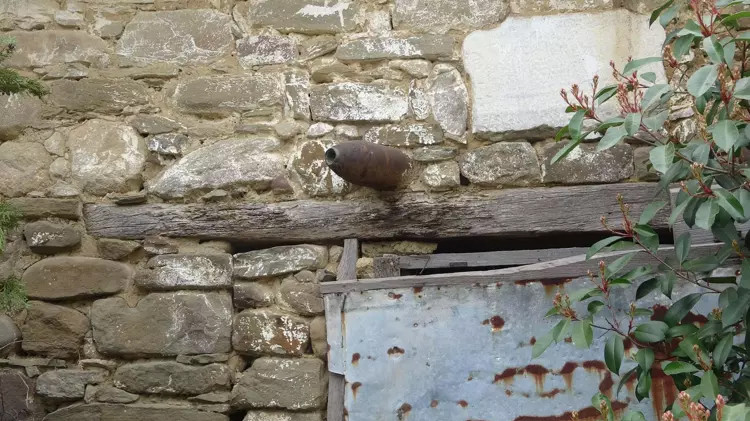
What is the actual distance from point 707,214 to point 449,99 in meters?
1.23

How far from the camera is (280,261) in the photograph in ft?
10.00

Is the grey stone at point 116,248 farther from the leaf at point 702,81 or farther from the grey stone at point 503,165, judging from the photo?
the leaf at point 702,81

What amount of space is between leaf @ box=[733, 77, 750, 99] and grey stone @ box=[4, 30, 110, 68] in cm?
221

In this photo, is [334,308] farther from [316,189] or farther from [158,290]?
[158,290]

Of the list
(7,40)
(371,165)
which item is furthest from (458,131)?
(7,40)

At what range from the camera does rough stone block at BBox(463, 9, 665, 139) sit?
3.09m

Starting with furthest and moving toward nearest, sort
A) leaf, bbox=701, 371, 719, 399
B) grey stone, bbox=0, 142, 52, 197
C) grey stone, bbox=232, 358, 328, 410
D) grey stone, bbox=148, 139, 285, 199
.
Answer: grey stone, bbox=0, 142, 52, 197 < grey stone, bbox=148, 139, 285, 199 < grey stone, bbox=232, 358, 328, 410 < leaf, bbox=701, 371, 719, 399

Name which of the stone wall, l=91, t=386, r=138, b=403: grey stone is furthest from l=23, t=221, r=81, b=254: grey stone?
l=91, t=386, r=138, b=403: grey stone

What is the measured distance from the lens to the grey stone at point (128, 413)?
9.75 ft

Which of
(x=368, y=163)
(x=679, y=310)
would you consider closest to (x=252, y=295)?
(x=368, y=163)

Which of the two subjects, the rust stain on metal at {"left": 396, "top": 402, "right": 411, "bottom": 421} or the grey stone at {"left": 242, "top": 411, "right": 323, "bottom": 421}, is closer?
the rust stain on metal at {"left": 396, "top": 402, "right": 411, "bottom": 421}

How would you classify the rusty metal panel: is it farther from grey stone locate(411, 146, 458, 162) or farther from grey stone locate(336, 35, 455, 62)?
grey stone locate(336, 35, 455, 62)

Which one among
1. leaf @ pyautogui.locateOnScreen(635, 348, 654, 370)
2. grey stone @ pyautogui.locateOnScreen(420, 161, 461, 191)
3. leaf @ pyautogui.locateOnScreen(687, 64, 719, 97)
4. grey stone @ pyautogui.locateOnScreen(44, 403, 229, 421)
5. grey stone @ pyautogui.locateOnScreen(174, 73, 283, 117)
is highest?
leaf @ pyautogui.locateOnScreen(687, 64, 719, 97)

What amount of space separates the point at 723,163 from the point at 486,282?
801 mm
